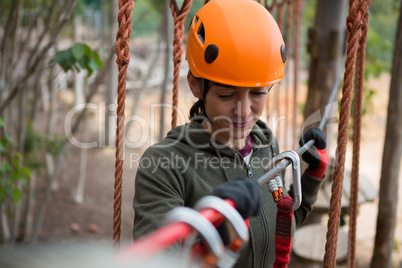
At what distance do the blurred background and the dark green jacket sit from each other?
0.23 m

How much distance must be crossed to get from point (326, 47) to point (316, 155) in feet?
6.50

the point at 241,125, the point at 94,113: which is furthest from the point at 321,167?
the point at 94,113

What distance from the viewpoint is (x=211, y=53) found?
1.19 meters

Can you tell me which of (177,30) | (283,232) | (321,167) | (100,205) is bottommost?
(100,205)

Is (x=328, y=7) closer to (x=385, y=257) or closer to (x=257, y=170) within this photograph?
(x=385, y=257)

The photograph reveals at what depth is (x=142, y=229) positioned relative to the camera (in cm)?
110

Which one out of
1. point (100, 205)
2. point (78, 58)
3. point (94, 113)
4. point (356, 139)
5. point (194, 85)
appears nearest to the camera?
point (194, 85)

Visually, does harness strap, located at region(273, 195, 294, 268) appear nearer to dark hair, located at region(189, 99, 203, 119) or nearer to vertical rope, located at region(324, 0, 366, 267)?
vertical rope, located at region(324, 0, 366, 267)

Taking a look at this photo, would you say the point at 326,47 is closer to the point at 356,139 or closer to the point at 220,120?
the point at 356,139

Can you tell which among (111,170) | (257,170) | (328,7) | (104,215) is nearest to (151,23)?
(111,170)

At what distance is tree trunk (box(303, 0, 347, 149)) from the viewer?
3.16 meters

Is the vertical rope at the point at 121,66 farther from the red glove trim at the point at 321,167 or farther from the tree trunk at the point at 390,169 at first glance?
the tree trunk at the point at 390,169

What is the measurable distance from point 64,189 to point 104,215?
0.98 meters

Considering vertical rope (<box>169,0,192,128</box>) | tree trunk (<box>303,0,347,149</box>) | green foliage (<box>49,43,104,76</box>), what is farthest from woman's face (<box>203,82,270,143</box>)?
tree trunk (<box>303,0,347,149</box>)
